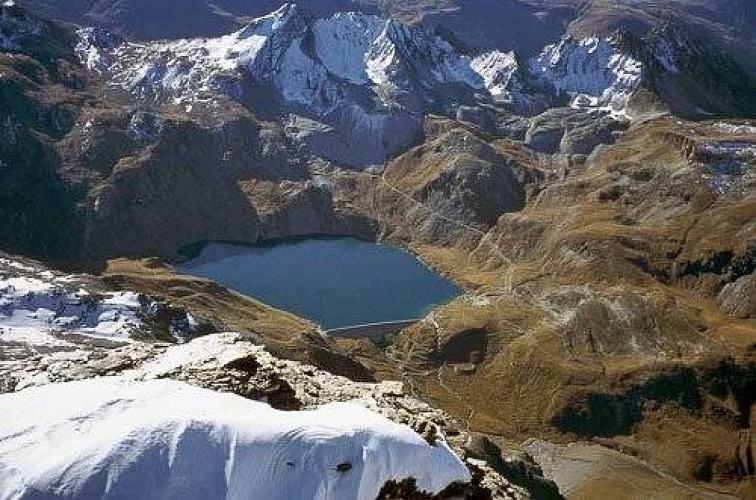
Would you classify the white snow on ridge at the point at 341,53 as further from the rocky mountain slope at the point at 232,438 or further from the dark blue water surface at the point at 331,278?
the rocky mountain slope at the point at 232,438

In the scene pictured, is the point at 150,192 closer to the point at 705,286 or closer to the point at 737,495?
the point at 705,286

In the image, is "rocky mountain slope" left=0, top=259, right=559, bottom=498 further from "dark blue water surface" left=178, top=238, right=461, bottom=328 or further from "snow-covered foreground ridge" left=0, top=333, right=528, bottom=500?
"dark blue water surface" left=178, top=238, right=461, bottom=328

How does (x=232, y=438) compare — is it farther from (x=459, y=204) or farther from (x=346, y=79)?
(x=346, y=79)

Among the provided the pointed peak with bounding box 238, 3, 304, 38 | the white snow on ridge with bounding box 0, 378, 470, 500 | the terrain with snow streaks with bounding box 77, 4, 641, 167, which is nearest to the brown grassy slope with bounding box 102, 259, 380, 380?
the white snow on ridge with bounding box 0, 378, 470, 500

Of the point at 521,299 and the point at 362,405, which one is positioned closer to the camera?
the point at 362,405

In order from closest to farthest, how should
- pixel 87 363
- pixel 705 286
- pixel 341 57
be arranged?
pixel 87 363 < pixel 705 286 < pixel 341 57

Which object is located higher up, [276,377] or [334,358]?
[276,377]

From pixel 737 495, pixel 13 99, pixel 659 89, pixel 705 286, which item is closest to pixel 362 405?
pixel 737 495
